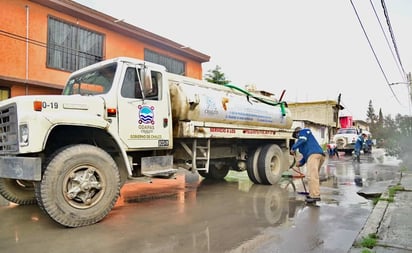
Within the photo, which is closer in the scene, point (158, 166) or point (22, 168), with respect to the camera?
point (22, 168)

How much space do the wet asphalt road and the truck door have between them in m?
1.28

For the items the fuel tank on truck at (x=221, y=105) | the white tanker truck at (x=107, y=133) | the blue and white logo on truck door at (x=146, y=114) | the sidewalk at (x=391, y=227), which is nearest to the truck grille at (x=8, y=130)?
the white tanker truck at (x=107, y=133)

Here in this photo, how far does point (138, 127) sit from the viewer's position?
5.82 metres

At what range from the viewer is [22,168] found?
4.48 metres

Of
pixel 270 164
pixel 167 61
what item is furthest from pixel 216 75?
pixel 270 164

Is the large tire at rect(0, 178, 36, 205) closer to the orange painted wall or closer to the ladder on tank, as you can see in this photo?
the ladder on tank

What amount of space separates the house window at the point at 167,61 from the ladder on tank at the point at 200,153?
28.5 ft

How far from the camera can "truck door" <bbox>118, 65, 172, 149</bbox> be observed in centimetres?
566

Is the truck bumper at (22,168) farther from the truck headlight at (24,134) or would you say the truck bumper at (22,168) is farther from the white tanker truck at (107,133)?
the truck headlight at (24,134)

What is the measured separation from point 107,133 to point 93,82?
127cm

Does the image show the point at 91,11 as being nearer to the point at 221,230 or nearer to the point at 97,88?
the point at 97,88

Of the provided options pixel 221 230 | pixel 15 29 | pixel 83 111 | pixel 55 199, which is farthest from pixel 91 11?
pixel 221 230

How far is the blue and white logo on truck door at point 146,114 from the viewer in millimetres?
5879

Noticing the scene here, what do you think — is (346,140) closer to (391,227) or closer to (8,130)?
(391,227)
